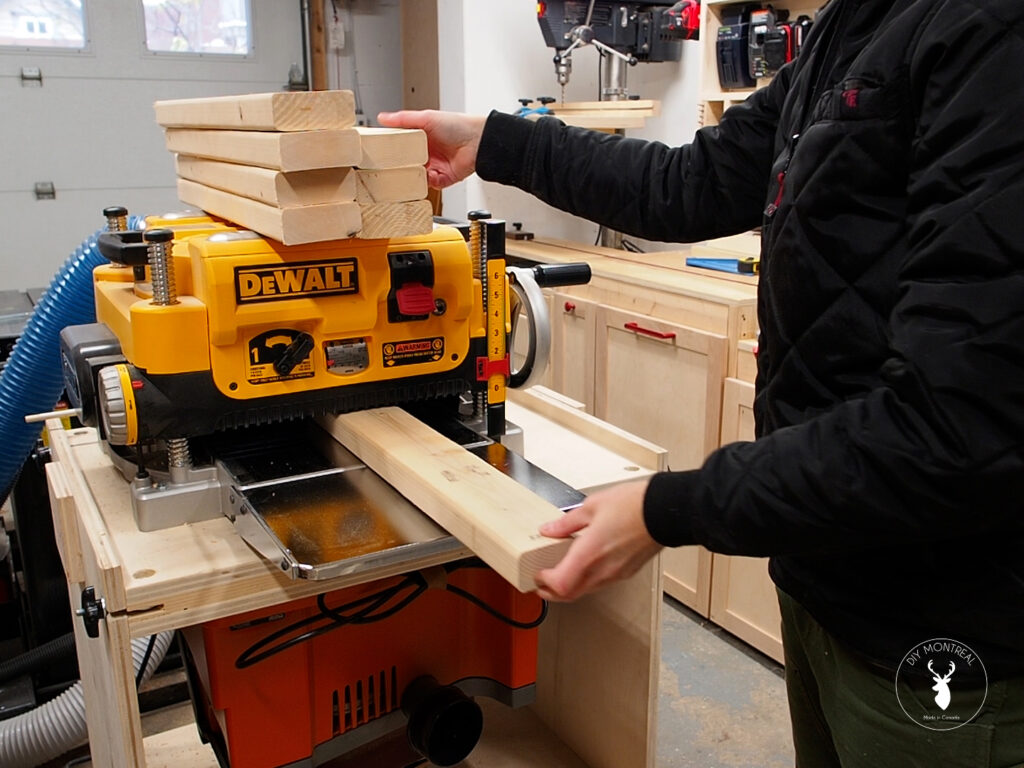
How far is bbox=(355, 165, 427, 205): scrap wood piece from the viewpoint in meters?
1.05

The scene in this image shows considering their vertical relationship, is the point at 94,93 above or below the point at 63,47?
below

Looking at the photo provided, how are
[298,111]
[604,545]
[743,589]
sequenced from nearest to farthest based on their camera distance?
[604,545]
[298,111]
[743,589]

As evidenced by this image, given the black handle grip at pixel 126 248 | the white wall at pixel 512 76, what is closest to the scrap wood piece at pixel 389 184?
the black handle grip at pixel 126 248

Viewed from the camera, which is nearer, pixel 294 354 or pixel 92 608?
pixel 92 608

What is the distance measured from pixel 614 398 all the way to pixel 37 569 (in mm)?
1464

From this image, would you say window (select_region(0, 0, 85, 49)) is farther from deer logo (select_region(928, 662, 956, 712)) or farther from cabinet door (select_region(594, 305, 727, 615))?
deer logo (select_region(928, 662, 956, 712))

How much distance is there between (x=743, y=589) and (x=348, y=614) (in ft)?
4.12

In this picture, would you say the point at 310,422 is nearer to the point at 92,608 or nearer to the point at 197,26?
the point at 92,608

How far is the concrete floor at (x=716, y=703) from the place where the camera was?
1956mm

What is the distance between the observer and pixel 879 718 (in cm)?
82

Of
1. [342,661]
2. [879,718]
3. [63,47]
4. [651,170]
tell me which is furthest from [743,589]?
[63,47]

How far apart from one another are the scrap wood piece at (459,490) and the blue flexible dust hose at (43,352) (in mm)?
622

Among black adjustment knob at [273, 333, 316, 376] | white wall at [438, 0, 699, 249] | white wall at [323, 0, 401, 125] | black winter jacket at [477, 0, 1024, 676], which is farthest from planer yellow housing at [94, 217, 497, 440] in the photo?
white wall at [323, 0, 401, 125]

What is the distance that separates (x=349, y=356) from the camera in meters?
1.13
